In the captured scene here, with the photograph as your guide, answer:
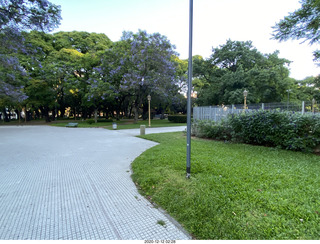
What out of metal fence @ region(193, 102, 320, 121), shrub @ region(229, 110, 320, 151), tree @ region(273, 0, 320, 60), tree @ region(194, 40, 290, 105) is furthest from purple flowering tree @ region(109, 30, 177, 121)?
shrub @ region(229, 110, 320, 151)

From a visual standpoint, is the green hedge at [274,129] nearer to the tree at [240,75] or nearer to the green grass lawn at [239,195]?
the green grass lawn at [239,195]

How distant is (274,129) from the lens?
5.80m

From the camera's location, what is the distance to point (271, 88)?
74.5ft

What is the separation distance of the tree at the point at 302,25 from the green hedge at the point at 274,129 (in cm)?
507

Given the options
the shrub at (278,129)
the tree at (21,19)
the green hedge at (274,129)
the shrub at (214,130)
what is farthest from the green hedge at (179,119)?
the tree at (21,19)

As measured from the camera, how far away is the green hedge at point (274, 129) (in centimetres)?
516

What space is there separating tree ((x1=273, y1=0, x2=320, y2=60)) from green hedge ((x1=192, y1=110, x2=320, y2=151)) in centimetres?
507

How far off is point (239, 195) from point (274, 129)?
171 inches

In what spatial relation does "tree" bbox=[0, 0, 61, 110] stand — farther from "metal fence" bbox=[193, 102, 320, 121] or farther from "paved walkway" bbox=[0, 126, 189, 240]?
"metal fence" bbox=[193, 102, 320, 121]

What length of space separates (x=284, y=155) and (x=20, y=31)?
1328 centimetres

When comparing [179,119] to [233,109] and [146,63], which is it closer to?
[146,63]

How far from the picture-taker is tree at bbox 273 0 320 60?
7469 mm
